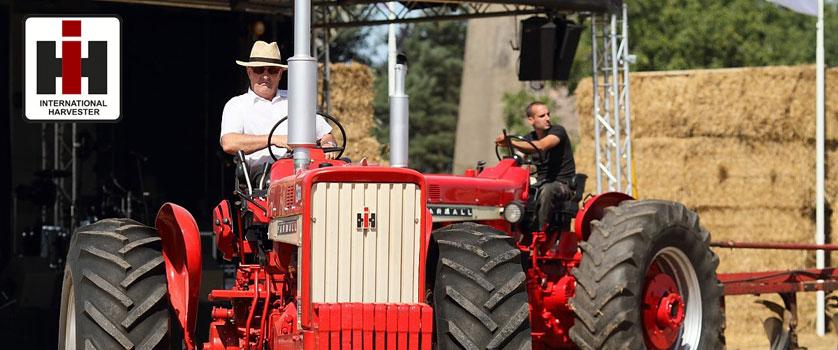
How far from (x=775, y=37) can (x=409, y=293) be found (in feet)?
104

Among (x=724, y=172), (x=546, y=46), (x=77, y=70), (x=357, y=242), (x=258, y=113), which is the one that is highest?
(x=546, y=46)

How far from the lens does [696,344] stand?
8.84 meters

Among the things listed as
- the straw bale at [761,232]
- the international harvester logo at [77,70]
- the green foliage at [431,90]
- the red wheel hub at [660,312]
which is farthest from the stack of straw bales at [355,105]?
the green foliage at [431,90]

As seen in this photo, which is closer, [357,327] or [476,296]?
[357,327]

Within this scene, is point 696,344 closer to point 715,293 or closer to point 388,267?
point 715,293

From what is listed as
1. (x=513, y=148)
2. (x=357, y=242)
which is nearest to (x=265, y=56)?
(x=357, y=242)

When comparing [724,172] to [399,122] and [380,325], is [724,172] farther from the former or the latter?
[380,325]

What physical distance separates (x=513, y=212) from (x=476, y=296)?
137 inches

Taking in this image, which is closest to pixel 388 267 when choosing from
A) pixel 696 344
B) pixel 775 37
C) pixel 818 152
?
pixel 696 344

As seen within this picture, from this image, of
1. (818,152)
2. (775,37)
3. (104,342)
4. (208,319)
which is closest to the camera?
(104,342)

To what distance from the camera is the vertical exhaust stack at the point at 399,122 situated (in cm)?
1059

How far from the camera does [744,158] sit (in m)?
15.3

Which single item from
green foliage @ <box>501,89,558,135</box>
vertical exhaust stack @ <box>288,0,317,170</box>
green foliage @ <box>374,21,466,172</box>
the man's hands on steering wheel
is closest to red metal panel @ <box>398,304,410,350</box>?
vertical exhaust stack @ <box>288,0,317,170</box>

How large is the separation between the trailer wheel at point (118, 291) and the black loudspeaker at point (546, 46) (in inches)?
367
